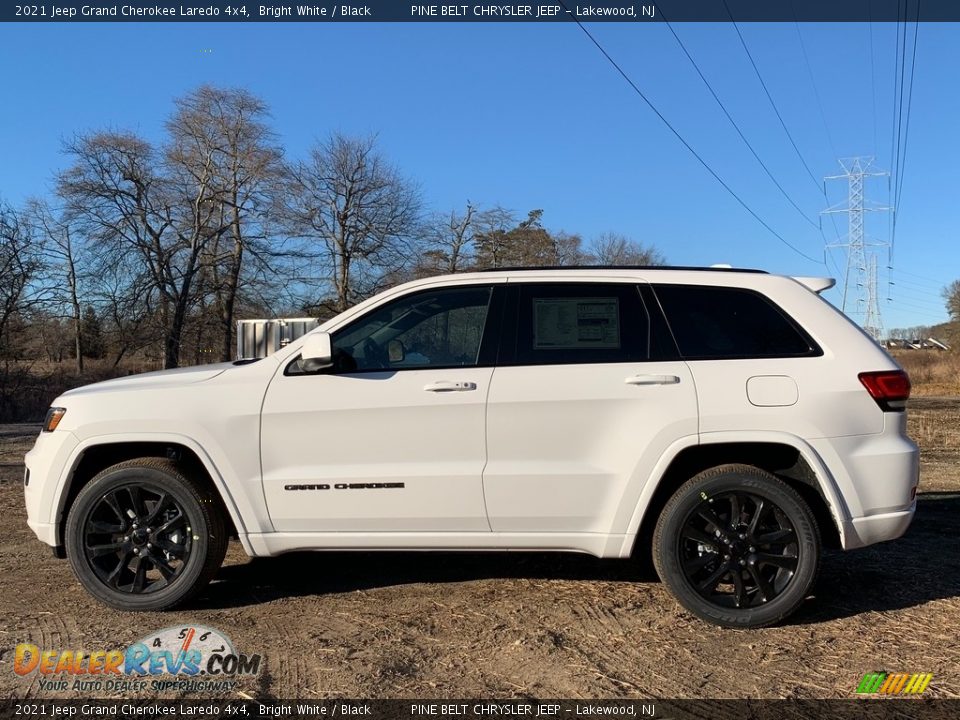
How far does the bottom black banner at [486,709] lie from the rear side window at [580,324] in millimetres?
1766

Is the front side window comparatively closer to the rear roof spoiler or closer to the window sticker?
the window sticker

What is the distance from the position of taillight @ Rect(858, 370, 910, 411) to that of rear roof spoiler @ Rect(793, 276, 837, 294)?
657mm

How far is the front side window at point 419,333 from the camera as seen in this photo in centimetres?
430

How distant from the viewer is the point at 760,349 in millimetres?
4219

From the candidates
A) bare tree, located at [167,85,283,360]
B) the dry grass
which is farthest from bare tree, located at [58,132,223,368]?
the dry grass

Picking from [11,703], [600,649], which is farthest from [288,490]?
[600,649]

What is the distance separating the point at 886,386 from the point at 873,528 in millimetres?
763

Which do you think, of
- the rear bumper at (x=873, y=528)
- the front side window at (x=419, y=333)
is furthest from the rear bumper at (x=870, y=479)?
the front side window at (x=419, y=333)

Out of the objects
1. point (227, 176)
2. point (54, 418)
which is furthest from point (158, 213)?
point (54, 418)

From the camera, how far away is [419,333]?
438 centimetres

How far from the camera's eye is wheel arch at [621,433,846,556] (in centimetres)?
404

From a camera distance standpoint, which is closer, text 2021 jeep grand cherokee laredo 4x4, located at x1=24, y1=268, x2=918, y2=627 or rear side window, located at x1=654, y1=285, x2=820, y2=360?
text 2021 jeep grand cherokee laredo 4x4, located at x1=24, y1=268, x2=918, y2=627

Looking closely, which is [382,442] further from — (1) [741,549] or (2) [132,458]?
(1) [741,549]

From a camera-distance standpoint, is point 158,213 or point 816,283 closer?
point 816,283
